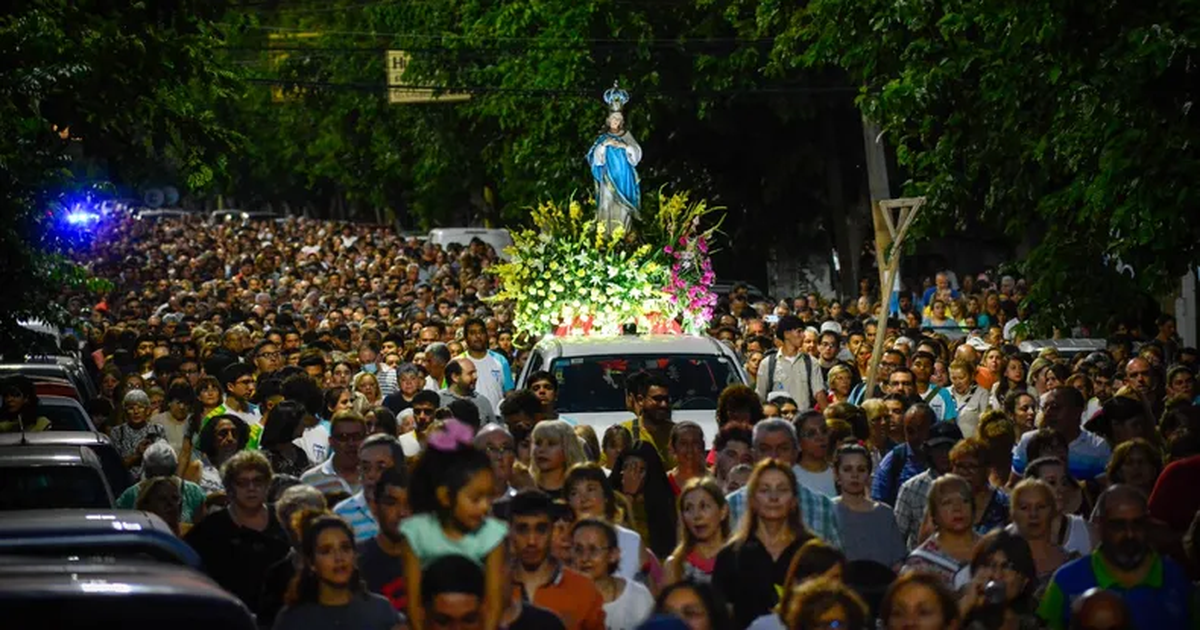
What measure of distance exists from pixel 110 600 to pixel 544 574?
6.98ft

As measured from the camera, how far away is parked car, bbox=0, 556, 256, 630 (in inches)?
297

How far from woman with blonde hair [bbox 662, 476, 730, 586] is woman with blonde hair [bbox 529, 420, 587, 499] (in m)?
1.79

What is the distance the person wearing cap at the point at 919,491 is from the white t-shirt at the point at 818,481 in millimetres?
331

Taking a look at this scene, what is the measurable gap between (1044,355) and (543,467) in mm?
6650

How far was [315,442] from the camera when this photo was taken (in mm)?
15750

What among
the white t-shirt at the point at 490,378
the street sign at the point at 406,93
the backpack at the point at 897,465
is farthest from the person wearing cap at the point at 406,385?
the street sign at the point at 406,93

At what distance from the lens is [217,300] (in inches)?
1548

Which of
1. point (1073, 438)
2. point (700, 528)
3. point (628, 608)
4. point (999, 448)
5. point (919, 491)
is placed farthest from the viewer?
point (1073, 438)

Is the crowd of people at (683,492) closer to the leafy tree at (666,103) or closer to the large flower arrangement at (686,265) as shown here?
the large flower arrangement at (686,265)

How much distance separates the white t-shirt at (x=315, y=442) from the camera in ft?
50.9

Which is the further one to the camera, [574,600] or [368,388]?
[368,388]

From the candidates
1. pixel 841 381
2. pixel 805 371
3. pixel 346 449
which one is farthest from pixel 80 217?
pixel 805 371

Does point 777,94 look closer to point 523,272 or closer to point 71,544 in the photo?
point 523,272

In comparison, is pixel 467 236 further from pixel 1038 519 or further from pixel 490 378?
pixel 1038 519
